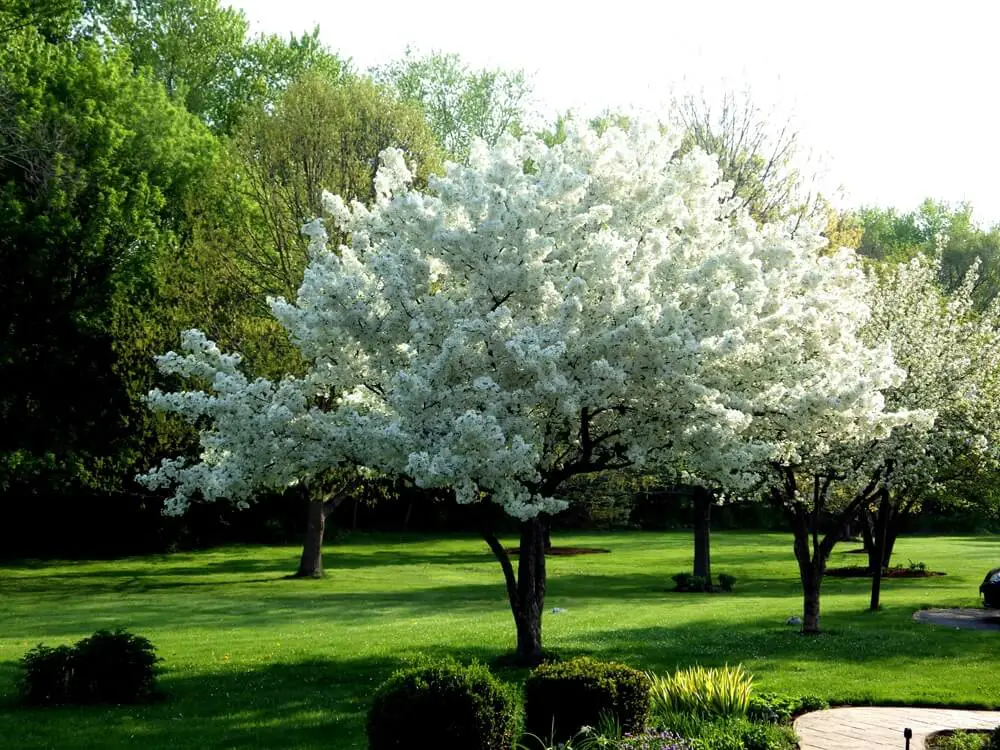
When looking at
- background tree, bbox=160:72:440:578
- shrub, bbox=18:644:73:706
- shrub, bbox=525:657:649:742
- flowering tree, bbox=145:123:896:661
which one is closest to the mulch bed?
background tree, bbox=160:72:440:578

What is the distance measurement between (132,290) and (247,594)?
1142cm

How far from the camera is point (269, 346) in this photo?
36.0m

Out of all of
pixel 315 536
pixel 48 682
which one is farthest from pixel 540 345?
pixel 315 536

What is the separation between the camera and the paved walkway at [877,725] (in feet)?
39.4

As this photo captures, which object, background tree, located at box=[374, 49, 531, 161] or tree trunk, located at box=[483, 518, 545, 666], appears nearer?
tree trunk, located at box=[483, 518, 545, 666]

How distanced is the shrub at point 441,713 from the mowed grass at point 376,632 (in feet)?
9.54

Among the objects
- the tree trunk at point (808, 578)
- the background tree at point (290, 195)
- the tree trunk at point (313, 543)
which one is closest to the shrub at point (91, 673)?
the tree trunk at point (808, 578)

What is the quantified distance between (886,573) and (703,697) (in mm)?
30808

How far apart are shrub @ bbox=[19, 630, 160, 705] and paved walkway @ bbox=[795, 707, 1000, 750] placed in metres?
9.10

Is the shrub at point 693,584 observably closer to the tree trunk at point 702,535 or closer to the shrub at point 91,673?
the tree trunk at point 702,535

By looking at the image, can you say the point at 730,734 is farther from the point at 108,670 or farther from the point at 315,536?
the point at 315,536

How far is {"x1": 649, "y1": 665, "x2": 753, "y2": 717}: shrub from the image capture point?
39.1 ft

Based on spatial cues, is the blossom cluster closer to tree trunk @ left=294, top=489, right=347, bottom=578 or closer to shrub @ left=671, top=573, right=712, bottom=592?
shrub @ left=671, top=573, right=712, bottom=592

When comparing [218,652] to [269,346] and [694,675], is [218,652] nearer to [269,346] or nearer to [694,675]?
[694,675]
